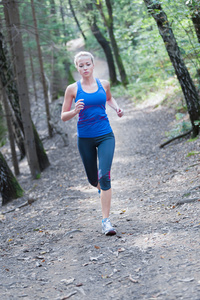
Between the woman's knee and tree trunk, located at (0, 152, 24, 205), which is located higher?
the woman's knee

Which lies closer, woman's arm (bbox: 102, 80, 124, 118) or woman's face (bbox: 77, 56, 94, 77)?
woman's face (bbox: 77, 56, 94, 77)

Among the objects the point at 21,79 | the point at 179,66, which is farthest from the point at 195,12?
the point at 21,79

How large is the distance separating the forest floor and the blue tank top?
137 centimetres

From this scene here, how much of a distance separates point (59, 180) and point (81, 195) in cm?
280

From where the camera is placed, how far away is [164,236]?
409 cm

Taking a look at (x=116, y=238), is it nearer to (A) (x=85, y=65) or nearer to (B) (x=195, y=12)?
(A) (x=85, y=65)

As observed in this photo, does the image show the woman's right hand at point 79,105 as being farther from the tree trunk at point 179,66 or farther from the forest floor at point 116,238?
the tree trunk at point 179,66


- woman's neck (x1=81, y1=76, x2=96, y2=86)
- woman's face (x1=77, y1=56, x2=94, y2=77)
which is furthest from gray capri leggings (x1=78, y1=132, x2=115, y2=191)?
woman's face (x1=77, y1=56, x2=94, y2=77)

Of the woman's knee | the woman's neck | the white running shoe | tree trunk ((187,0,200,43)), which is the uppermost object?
tree trunk ((187,0,200,43))

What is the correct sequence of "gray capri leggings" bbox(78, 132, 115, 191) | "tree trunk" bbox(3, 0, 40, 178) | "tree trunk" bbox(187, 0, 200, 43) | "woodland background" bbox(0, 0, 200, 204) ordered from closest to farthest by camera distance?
"gray capri leggings" bbox(78, 132, 115, 191)
"tree trunk" bbox(187, 0, 200, 43)
"woodland background" bbox(0, 0, 200, 204)
"tree trunk" bbox(3, 0, 40, 178)

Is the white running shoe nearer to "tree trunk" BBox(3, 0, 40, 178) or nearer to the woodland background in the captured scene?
the woodland background

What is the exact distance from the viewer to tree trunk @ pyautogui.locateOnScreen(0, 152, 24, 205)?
9.05 m

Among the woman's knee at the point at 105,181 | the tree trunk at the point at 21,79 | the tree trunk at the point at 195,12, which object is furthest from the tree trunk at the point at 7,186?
the tree trunk at the point at 195,12

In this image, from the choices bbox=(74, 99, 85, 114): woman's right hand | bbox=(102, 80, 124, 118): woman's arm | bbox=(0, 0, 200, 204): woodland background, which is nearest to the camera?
bbox=(74, 99, 85, 114): woman's right hand
